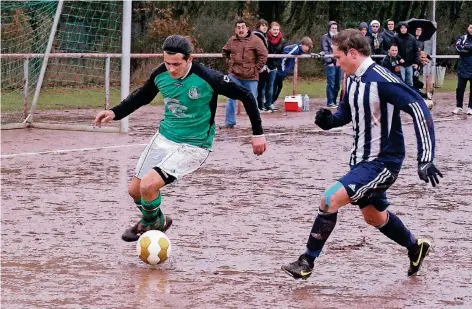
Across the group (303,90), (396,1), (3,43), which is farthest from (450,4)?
(3,43)

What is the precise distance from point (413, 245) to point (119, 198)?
156 inches

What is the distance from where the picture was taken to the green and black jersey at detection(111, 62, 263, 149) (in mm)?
7973

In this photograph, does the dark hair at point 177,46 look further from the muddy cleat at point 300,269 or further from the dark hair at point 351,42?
the muddy cleat at point 300,269

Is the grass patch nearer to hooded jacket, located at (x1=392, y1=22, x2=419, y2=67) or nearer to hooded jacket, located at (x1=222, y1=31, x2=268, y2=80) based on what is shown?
hooded jacket, located at (x1=222, y1=31, x2=268, y2=80)

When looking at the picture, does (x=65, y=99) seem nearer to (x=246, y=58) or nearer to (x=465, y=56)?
(x=246, y=58)

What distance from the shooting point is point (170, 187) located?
1155 centimetres

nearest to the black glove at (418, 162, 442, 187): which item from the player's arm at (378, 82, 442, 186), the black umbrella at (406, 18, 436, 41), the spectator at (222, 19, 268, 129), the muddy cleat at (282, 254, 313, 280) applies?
the player's arm at (378, 82, 442, 186)

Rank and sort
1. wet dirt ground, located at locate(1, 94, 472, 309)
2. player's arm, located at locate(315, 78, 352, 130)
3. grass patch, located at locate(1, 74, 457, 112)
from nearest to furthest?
wet dirt ground, located at locate(1, 94, 472, 309), player's arm, located at locate(315, 78, 352, 130), grass patch, located at locate(1, 74, 457, 112)

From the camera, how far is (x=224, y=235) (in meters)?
8.76

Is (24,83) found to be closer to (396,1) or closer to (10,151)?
(10,151)

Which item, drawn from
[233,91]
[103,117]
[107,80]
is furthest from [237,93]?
[107,80]

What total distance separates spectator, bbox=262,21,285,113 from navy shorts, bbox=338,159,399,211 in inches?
555

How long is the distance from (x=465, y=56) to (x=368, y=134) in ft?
47.2

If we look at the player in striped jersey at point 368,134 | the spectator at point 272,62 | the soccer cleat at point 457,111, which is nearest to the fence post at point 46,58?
the spectator at point 272,62
